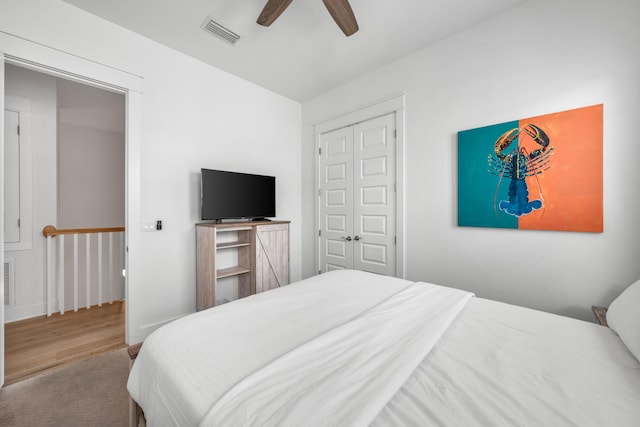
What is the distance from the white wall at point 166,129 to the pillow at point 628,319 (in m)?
3.09

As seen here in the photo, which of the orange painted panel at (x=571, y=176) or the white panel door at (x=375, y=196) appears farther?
the white panel door at (x=375, y=196)

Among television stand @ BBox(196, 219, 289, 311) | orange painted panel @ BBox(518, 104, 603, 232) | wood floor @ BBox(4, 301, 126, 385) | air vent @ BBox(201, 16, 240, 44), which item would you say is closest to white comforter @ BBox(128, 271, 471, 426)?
orange painted panel @ BBox(518, 104, 603, 232)

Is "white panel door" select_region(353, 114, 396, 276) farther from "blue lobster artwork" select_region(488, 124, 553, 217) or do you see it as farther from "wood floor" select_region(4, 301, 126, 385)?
→ "wood floor" select_region(4, 301, 126, 385)

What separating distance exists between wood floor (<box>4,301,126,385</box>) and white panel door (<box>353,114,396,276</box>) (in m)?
2.65

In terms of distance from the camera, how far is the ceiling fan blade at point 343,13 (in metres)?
1.62

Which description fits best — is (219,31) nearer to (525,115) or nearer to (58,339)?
(525,115)

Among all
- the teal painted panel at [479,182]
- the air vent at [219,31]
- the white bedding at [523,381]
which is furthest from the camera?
the air vent at [219,31]

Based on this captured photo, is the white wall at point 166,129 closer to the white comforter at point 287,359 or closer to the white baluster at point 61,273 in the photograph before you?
the white baluster at point 61,273

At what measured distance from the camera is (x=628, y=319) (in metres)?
0.95

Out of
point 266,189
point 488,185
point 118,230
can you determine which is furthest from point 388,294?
point 118,230

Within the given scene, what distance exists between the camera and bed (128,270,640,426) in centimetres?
65

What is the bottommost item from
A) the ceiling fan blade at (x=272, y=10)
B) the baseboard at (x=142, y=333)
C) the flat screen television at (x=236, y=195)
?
the baseboard at (x=142, y=333)

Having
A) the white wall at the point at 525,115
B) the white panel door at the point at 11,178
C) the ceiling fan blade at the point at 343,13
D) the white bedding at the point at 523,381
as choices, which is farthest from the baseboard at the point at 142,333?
the ceiling fan blade at the point at 343,13

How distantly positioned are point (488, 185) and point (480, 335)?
1.50 meters
